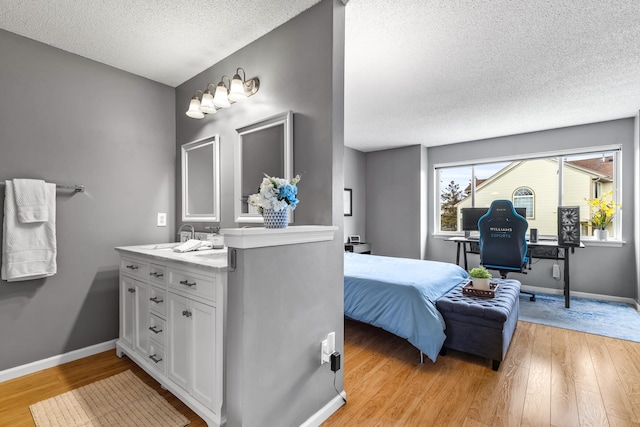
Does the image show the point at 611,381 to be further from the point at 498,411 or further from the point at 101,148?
the point at 101,148

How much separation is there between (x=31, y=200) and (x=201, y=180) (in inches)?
44.9

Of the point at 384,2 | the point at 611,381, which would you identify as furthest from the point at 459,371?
the point at 384,2

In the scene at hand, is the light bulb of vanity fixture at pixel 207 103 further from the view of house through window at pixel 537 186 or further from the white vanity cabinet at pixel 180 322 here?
the view of house through window at pixel 537 186

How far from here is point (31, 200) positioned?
2107 millimetres

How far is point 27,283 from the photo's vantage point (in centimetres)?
218

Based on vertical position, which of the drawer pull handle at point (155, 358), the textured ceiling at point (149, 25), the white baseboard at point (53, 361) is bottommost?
the white baseboard at point (53, 361)

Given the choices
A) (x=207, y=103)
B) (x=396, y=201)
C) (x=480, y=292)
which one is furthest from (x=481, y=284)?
(x=396, y=201)

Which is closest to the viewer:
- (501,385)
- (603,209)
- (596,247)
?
(501,385)

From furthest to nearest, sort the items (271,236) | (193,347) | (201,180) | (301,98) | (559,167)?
(559,167)
(201,180)
(301,98)
(193,347)
(271,236)

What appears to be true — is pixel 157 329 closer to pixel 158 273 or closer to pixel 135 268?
pixel 158 273

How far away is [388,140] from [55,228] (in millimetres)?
4461

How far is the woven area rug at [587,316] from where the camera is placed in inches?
117

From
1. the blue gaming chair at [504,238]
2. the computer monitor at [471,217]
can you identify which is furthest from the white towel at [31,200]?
the computer monitor at [471,217]

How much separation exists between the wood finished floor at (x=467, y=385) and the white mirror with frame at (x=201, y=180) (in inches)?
50.2
